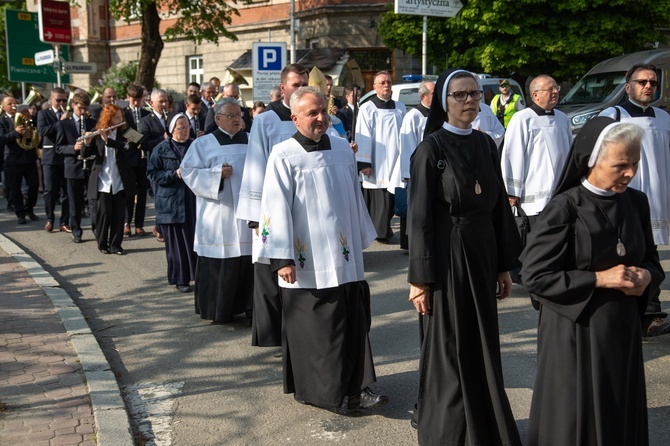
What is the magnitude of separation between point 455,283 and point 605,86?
15530 mm

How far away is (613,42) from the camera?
25750 mm

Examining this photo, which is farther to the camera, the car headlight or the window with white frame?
the window with white frame

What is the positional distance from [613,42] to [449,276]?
23.5m

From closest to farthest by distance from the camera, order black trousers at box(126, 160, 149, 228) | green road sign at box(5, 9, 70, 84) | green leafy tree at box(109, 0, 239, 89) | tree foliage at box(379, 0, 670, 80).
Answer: black trousers at box(126, 160, 149, 228)
green road sign at box(5, 9, 70, 84)
tree foliage at box(379, 0, 670, 80)
green leafy tree at box(109, 0, 239, 89)

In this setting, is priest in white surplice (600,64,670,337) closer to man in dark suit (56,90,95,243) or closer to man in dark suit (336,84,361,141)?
man in dark suit (336,84,361,141)

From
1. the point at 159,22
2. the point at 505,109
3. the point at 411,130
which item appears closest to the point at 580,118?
the point at 505,109

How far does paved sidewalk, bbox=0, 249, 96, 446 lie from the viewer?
192 inches

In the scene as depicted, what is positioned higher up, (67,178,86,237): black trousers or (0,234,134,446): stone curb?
(67,178,86,237): black trousers

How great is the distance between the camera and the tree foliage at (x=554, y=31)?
1008 inches

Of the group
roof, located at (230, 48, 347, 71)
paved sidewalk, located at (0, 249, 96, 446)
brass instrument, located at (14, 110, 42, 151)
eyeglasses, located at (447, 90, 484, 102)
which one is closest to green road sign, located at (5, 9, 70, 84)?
brass instrument, located at (14, 110, 42, 151)

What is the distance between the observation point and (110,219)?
11.0 m

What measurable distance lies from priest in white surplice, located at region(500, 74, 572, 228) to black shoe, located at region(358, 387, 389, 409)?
3043mm

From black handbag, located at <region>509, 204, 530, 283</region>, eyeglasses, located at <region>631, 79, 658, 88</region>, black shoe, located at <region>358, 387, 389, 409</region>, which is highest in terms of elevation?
eyeglasses, located at <region>631, 79, 658, 88</region>

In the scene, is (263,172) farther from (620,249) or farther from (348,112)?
(348,112)
